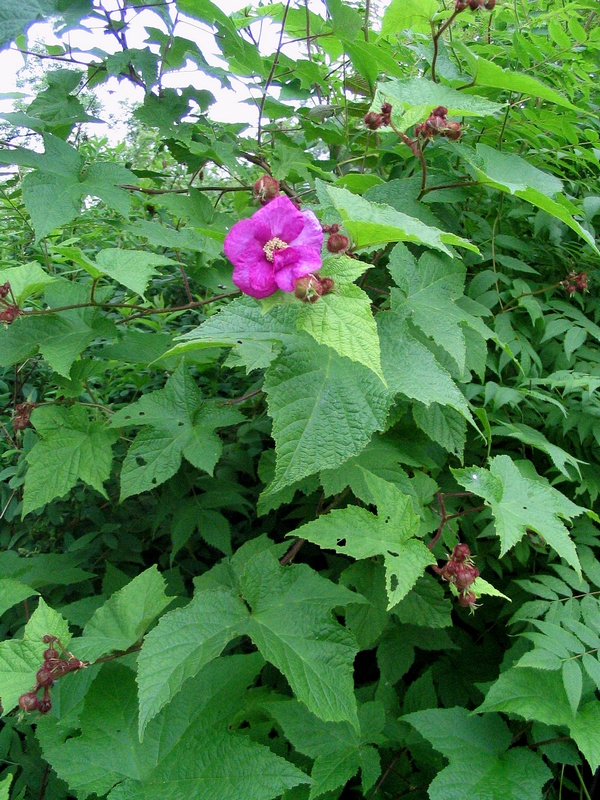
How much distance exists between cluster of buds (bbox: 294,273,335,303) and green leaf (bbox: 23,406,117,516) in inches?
27.5

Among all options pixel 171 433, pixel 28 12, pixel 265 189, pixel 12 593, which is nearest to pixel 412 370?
pixel 265 189

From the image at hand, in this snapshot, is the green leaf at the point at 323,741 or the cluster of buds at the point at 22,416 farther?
the cluster of buds at the point at 22,416

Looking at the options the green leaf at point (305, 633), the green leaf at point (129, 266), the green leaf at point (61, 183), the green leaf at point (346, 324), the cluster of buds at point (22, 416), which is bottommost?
the cluster of buds at point (22, 416)

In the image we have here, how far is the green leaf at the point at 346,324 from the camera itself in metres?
0.77

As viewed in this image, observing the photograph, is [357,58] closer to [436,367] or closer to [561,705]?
[436,367]

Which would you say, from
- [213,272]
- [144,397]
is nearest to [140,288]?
[144,397]

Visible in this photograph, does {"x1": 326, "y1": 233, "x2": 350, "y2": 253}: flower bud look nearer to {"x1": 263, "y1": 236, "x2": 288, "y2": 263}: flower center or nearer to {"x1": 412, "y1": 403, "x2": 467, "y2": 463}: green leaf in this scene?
{"x1": 263, "y1": 236, "x2": 288, "y2": 263}: flower center

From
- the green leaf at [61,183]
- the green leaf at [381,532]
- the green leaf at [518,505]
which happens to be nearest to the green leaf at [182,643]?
the green leaf at [381,532]

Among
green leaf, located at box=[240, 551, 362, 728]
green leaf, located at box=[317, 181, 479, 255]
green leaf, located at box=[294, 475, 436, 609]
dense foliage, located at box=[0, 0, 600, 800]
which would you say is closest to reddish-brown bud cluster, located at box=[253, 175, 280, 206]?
dense foliage, located at box=[0, 0, 600, 800]

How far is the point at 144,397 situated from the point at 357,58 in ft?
3.22

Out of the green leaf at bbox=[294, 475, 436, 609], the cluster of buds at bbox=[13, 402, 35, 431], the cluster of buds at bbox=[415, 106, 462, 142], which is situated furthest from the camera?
the cluster of buds at bbox=[13, 402, 35, 431]

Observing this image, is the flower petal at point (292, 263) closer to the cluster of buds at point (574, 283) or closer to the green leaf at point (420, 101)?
the green leaf at point (420, 101)

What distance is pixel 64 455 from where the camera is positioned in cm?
135

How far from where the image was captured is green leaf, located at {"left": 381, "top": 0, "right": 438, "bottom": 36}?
127 centimetres
